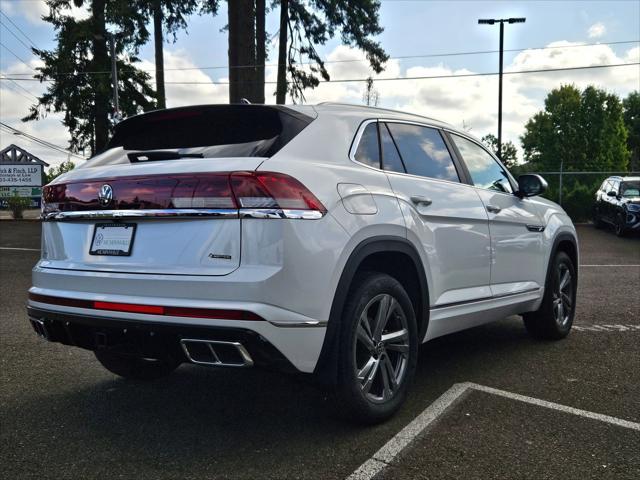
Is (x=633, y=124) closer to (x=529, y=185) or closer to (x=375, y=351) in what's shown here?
(x=529, y=185)

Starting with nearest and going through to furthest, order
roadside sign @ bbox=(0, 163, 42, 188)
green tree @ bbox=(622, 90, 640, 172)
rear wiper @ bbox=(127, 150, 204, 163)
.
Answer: rear wiper @ bbox=(127, 150, 204, 163) < roadside sign @ bbox=(0, 163, 42, 188) < green tree @ bbox=(622, 90, 640, 172)

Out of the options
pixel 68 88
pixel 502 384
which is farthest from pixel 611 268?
pixel 68 88

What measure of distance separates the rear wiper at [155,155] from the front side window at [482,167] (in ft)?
7.23

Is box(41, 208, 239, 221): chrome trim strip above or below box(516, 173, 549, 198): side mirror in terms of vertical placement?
below

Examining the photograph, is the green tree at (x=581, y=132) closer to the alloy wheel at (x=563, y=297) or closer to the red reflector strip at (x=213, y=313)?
the alloy wheel at (x=563, y=297)

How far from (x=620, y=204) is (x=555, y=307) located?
14010mm

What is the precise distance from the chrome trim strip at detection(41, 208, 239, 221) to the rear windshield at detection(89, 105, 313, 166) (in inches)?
13.7

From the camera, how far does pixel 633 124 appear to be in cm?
7688

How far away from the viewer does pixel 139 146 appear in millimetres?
3594

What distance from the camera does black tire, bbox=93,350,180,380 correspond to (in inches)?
165

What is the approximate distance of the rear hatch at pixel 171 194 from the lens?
2939mm

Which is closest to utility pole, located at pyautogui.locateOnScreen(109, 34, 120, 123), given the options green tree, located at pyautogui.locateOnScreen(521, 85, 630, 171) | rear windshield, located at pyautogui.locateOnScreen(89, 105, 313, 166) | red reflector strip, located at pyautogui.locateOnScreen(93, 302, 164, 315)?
rear windshield, located at pyautogui.locateOnScreen(89, 105, 313, 166)

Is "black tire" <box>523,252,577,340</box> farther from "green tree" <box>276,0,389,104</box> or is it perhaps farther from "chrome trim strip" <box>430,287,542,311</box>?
"green tree" <box>276,0,389,104</box>

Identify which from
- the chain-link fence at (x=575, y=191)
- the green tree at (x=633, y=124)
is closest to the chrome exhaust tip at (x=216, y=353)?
the chain-link fence at (x=575, y=191)
